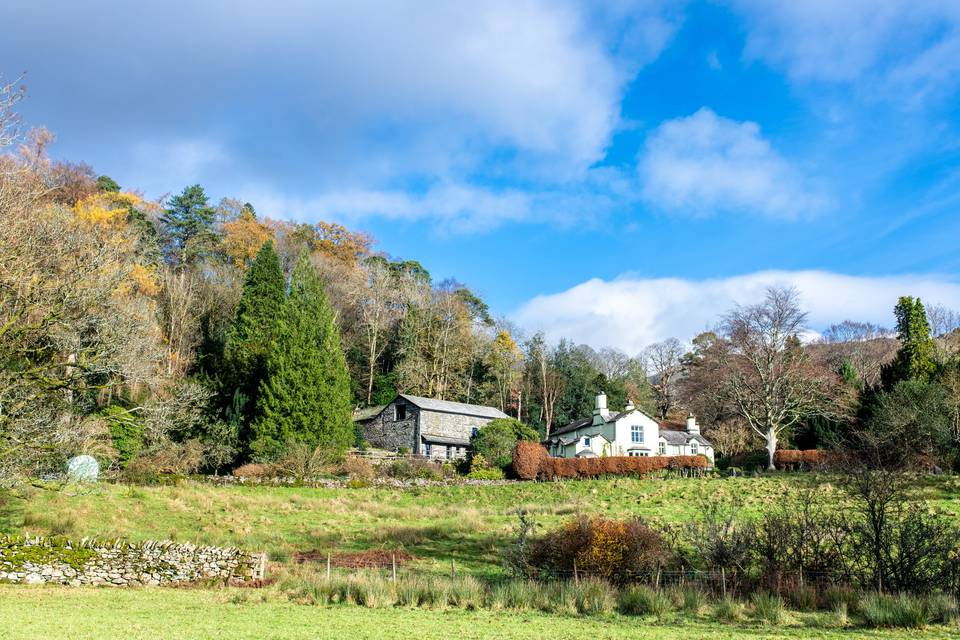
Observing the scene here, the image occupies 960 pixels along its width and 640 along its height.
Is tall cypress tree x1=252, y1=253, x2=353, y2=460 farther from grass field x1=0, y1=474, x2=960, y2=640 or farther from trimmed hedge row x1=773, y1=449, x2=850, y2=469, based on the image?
trimmed hedge row x1=773, y1=449, x2=850, y2=469

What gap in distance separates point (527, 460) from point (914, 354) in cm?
2830

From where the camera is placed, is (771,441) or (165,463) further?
(771,441)

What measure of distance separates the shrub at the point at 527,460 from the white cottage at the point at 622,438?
9.79 meters

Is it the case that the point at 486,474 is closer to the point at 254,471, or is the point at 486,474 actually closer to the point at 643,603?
the point at 254,471

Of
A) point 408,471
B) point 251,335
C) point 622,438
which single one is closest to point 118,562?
point 408,471

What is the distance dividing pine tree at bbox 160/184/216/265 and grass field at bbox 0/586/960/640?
157ft

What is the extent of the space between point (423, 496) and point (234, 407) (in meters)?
16.2

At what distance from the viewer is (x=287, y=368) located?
4597 centimetres

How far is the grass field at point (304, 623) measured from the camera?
11320 mm

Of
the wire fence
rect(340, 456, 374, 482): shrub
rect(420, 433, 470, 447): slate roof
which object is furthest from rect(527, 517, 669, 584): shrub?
rect(420, 433, 470, 447): slate roof

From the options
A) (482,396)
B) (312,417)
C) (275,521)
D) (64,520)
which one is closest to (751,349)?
(482,396)

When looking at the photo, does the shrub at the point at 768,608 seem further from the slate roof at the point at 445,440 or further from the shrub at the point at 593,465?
the slate roof at the point at 445,440

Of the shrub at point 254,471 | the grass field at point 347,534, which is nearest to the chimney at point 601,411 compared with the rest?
the grass field at point 347,534

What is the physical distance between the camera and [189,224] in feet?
199
